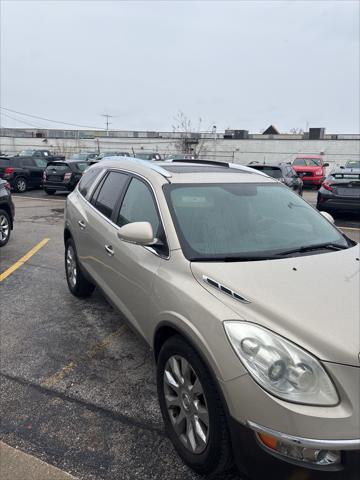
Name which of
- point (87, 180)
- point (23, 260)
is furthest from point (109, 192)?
point (23, 260)

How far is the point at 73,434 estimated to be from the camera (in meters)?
2.58

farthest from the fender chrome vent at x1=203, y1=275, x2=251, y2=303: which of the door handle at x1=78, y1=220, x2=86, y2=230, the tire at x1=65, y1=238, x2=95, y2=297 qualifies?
the tire at x1=65, y1=238, x2=95, y2=297

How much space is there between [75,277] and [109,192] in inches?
54.6

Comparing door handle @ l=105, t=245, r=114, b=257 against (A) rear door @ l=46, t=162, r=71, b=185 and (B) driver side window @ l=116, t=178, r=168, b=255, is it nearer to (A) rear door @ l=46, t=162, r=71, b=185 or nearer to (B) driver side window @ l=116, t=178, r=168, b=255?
(B) driver side window @ l=116, t=178, r=168, b=255

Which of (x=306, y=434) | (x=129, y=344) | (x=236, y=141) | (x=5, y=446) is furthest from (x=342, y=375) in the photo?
(x=236, y=141)

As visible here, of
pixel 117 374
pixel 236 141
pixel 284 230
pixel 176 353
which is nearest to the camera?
pixel 176 353

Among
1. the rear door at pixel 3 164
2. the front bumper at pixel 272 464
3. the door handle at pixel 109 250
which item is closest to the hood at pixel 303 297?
the front bumper at pixel 272 464

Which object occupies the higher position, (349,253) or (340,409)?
(349,253)

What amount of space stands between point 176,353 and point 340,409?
0.94 meters

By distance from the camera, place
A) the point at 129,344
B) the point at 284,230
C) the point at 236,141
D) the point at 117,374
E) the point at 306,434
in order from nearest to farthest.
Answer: the point at 306,434
the point at 284,230
the point at 117,374
the point at 129,344
the point at 236,141

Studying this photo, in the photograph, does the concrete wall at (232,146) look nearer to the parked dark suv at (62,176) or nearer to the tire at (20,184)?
the parked dark suv at (62,176)

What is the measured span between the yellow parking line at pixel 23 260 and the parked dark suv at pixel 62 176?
840cm

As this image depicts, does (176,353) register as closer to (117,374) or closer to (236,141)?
(117,374)

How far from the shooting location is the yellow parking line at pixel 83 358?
3.17 m
